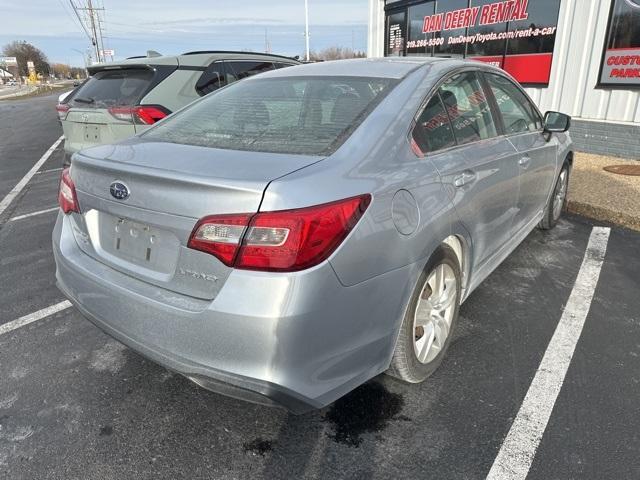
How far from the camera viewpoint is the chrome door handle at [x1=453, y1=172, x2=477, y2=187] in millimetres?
2471

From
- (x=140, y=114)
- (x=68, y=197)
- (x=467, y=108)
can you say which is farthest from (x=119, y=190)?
(x=140, y=114)

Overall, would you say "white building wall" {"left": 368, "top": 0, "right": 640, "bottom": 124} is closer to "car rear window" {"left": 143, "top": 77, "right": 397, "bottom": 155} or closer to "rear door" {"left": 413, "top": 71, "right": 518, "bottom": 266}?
"rear door" {"left": 413, "top": 71, "right": 518, "bottom": 266}

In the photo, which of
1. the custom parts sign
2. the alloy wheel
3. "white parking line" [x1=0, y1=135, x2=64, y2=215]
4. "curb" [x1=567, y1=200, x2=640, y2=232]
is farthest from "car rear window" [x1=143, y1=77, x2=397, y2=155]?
the custom parts sign

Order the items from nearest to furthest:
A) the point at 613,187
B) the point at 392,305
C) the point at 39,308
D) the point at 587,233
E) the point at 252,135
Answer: the point at 392,305, the point at 252,135, the point at 39,308, the point at 587,233, the point at 613,187

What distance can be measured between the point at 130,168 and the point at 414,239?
1.23m

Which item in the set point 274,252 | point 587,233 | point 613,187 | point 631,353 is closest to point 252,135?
point 274,252

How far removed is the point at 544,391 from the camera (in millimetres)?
2504

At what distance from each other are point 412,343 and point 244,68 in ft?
16.0

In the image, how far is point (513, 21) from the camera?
9.24 metres

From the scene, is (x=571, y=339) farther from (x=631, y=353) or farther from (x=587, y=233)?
(x=587, y=233)

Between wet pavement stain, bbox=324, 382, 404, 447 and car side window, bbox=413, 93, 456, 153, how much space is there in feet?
4.03

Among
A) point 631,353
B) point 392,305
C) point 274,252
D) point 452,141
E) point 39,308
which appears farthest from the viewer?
point 39,308

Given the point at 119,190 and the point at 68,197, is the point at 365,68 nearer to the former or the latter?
the point at 119,190

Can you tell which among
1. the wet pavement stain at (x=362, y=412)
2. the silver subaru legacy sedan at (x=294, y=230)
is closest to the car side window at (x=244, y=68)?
the silver subaru legacy sedan at (x=294, y=230)
